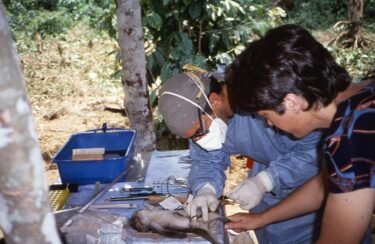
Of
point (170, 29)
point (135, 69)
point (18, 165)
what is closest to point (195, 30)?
point (170, 29)

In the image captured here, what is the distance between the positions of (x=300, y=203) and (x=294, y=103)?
620 mm

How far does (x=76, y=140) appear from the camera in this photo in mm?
2213

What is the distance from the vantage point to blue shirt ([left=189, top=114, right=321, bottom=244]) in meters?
1.79

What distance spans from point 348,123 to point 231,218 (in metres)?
0.78

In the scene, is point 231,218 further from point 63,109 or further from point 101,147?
point 63,109

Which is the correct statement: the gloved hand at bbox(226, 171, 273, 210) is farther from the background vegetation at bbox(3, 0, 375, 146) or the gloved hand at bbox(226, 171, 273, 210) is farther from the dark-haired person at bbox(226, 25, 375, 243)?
the background vegetation at bbox(3, 0, 375, 146)

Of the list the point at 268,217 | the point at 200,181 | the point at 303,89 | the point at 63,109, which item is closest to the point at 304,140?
the point at 268,217

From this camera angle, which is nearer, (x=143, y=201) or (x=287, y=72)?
(x=287, y=72)

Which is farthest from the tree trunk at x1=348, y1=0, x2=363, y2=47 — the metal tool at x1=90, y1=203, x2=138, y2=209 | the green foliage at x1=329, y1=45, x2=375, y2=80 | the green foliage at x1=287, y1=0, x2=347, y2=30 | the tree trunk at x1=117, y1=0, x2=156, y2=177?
the metal tool at x1=90, y1=203, x2=138, y2=209

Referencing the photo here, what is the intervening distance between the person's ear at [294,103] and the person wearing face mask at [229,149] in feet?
1.63

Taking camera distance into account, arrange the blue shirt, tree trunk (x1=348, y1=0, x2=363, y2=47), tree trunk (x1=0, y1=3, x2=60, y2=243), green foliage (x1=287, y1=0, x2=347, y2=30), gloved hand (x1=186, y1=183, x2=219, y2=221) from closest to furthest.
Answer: tree trunk (x1=0, y1=3, x2=60, y2=243) → gloved hand (x1=186, y1=183, x2=219, y2=221) → the blue shirt → tree trunk (x1=348, y1=0, x2=363, y2=47) → green foliage (x1=287, y1=0, x2=347, y2=30)

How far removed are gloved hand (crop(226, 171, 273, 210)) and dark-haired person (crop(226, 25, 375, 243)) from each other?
0.50m

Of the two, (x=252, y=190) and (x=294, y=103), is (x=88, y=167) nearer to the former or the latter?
(x=252, y=190)

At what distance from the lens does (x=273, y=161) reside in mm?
1844
